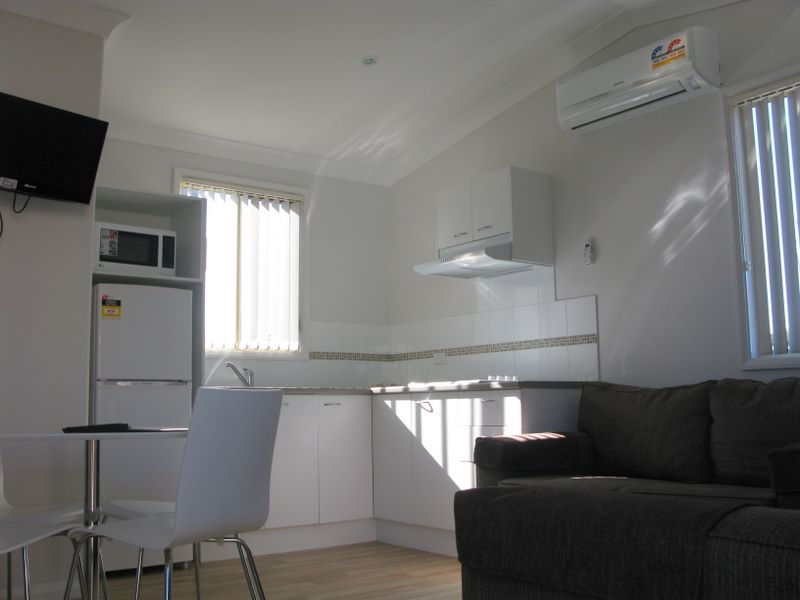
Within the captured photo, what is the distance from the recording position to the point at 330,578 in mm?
4031

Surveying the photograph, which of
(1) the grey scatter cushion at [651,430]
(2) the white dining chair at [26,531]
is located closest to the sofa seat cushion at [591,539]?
(2) the white dining chair at [26,531]

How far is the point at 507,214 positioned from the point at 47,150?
2.50m

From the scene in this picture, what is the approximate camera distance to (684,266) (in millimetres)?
3998

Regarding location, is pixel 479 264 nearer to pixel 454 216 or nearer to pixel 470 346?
pixel 454 216

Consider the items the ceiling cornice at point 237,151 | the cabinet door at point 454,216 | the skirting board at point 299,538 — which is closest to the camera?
the skirting board at point 299,538

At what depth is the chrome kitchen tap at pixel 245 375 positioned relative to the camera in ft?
16.7

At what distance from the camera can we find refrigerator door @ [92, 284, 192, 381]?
422cm

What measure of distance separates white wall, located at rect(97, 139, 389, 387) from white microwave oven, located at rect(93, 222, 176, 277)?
0.68m

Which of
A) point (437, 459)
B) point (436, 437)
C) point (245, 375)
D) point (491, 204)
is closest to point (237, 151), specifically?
point (245, 375)

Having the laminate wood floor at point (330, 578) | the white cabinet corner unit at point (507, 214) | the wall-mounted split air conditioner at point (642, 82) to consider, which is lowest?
the laminate wood floor at point (330, 578)

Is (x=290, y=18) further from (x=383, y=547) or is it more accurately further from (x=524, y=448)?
(x=383, y=547)

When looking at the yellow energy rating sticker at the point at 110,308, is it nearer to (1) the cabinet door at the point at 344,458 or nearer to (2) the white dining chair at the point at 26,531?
(1) the cabinet door at the point at 344,458

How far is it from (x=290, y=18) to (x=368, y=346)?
2.70 meters

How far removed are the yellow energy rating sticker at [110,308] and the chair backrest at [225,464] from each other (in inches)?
88.5
